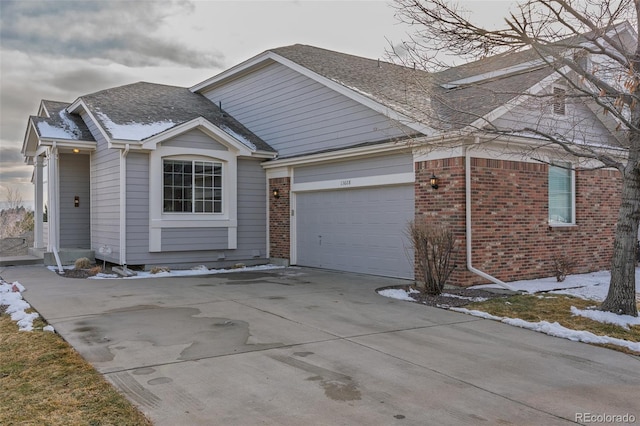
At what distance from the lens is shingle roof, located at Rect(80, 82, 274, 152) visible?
13633 mm

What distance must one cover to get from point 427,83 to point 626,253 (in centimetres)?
495

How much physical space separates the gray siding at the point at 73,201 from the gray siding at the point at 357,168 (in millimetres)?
6859

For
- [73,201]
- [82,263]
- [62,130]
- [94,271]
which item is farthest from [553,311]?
[73,201]

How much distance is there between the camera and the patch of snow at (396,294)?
30.1 feet

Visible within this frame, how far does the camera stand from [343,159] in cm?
1241

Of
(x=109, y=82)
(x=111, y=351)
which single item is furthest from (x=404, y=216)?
(x=109, y=82)

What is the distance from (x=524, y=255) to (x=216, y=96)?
39.5ft

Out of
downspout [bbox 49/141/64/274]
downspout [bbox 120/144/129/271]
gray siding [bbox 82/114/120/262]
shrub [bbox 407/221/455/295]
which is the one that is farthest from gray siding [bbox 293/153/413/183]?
downspout [bbox 49/141/64/274]

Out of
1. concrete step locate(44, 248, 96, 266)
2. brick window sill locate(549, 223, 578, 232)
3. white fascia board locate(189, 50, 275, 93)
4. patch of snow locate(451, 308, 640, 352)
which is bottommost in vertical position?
patch of snow locate(451, 308, 640, 352)

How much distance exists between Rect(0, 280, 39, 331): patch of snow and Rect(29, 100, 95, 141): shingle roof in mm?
A: 4839

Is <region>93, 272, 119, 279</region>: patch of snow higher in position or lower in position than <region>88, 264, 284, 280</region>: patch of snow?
higher

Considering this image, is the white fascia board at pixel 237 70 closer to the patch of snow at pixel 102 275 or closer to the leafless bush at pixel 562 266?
the patch of snow at pixel 102 275

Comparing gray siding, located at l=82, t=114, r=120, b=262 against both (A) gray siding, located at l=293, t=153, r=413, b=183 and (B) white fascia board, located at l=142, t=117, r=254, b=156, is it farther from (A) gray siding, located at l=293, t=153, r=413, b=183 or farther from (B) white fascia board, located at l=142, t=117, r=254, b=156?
(A) gray siding, located at l=293, t=153, r=413, b=183

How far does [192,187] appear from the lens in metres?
13.5
